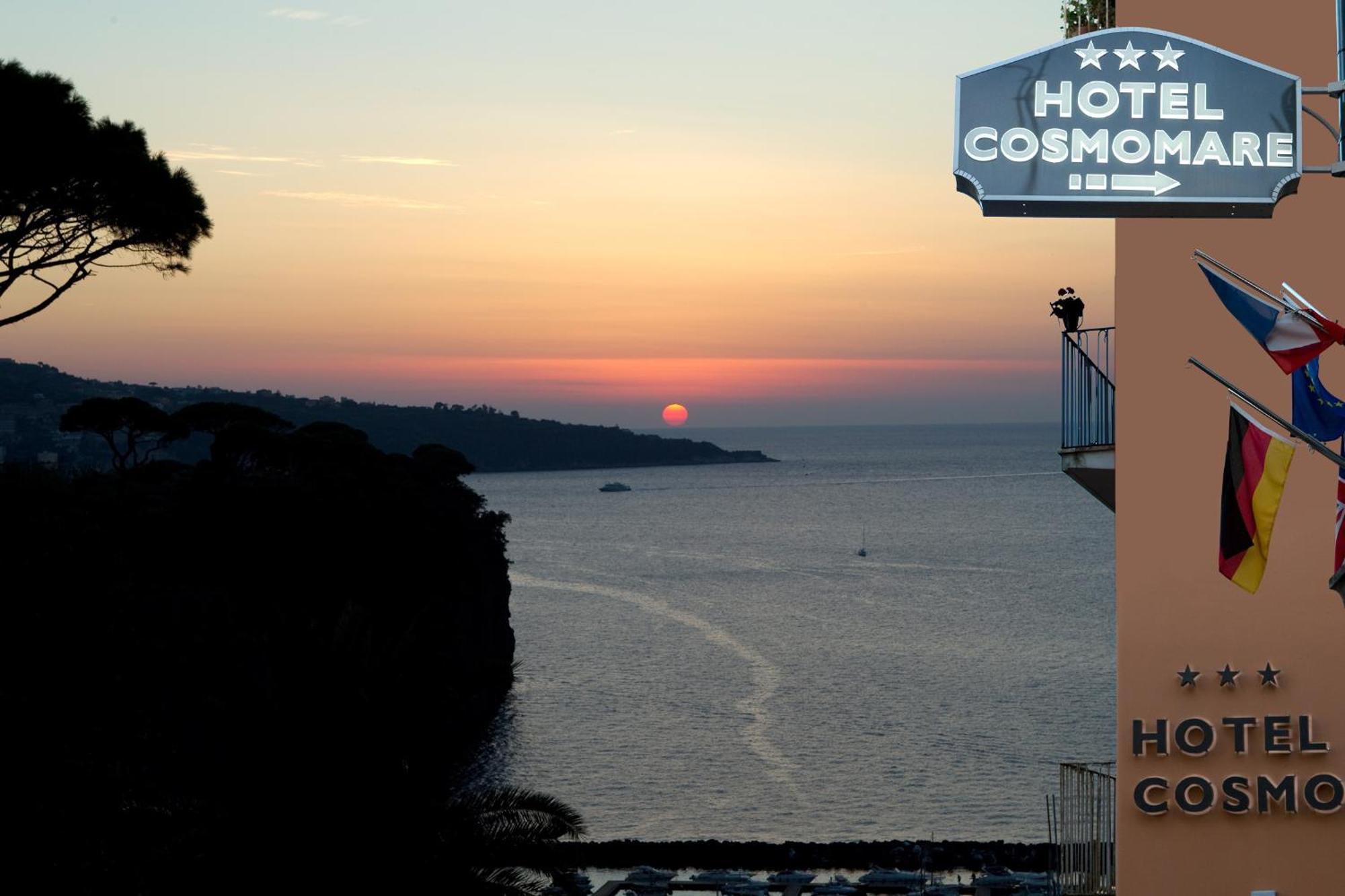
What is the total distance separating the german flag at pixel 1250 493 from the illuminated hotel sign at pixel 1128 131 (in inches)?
57.6

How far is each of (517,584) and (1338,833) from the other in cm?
10332

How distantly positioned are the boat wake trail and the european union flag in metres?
44.3

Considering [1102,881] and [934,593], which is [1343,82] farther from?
[934,593]

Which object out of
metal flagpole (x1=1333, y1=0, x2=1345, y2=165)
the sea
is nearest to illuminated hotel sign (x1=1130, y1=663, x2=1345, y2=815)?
metal flagpole (x1=1333, y1=0, x2=1345, y2=165)

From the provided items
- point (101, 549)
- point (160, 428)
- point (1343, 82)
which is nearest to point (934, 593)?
point (160, 428)

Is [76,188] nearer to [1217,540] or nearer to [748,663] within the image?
[1217,540]

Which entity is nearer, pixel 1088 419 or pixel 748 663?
pixel 1088 419

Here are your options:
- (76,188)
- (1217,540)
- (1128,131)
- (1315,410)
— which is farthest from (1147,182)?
(76,188)

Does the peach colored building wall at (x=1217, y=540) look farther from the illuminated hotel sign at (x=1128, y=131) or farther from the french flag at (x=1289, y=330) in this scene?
the illuminated hotel sign at (x=1128, y=131)

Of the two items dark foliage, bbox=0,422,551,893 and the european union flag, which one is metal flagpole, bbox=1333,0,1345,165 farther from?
dark foliage, bbox=0,422,551,893

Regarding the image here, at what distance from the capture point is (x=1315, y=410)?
809 cm

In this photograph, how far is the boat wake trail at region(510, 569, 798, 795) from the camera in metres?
55.8

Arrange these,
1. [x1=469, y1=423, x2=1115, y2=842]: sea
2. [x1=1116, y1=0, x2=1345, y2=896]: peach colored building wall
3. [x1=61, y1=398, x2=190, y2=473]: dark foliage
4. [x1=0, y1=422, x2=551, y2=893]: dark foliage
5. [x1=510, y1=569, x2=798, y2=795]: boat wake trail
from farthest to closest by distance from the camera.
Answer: [x1=510, y1=569, x2=798, y2=795]: boat wake trail
[x1=61, y1=398, x2=190, y2=473]: dark foliage
[x1=469, y1=423, x2=1115, y2=842]: sea
[x1=0, y1=422, x2=551, y2=893]: dark foliage
[x1=1116, y1=0, x2=1345, y2=896]: peach colored building wall

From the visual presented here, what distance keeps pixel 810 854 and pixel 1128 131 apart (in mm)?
35011
